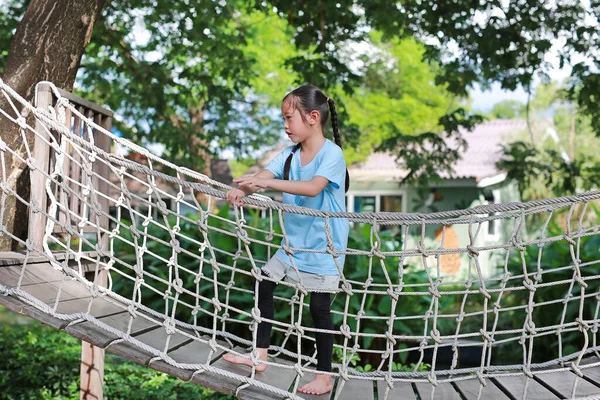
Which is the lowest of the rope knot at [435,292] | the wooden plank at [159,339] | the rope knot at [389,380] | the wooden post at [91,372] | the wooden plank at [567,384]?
the wooden post at [91,372]

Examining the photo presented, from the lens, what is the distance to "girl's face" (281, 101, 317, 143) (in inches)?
96.7

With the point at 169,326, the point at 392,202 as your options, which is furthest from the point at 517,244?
the point at 392,202

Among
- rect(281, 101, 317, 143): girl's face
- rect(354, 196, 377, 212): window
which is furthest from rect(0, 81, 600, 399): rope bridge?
rect(354, 196, 377, 212): window

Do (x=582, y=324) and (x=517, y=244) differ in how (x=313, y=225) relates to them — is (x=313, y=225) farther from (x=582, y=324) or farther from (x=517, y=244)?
(x=582, y=324)

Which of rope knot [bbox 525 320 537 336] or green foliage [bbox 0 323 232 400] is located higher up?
rope knot [bbox 525 320 537 336]

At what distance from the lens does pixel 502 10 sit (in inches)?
230

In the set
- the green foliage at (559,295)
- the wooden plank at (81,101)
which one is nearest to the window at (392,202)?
the green foliage at (559,295)

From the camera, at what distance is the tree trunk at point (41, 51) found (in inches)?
122

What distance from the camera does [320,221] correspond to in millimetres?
2445

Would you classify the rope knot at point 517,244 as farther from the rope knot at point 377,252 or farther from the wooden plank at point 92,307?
the wooden plank at point 92,307

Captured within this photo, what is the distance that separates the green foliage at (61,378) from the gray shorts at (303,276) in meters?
1.66

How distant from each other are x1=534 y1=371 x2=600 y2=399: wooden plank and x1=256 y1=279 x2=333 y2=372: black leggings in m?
0.77

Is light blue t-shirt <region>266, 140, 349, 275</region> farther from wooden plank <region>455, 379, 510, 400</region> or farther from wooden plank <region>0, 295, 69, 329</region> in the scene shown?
wooden plank <region>0, 295, 69, 329</region>

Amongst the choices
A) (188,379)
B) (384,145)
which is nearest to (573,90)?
(384,145)
